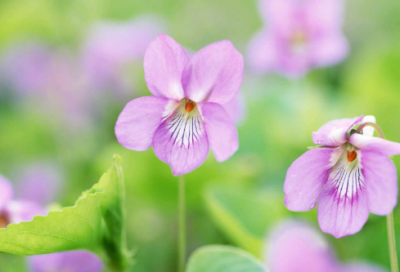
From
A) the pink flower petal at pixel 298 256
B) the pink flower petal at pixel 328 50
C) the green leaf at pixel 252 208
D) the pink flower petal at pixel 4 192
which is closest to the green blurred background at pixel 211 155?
the green leaf at pixel 252 208

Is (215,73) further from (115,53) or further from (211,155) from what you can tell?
(115,53)

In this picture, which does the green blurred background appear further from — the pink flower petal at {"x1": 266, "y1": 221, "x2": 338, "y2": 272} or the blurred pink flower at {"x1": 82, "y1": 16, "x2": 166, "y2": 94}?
the pink flower petal at {"x1": 266, "y1": 221, "x2": 338, "y2": 272}

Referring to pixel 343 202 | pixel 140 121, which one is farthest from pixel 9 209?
pixel 343 202

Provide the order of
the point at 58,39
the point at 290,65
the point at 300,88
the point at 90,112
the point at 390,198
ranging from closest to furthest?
1. the point at 390,198
2. the point at 290,65
3. the point at 90,112
4. the point at 300,88
5. the point at 58,39

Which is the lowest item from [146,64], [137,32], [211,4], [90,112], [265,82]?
[146,64]

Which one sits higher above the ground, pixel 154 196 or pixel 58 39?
pixel 58 39

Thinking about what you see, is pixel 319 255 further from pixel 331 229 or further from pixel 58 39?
pixel 58 39

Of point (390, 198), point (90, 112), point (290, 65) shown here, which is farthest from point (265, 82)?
point (390, 198)
